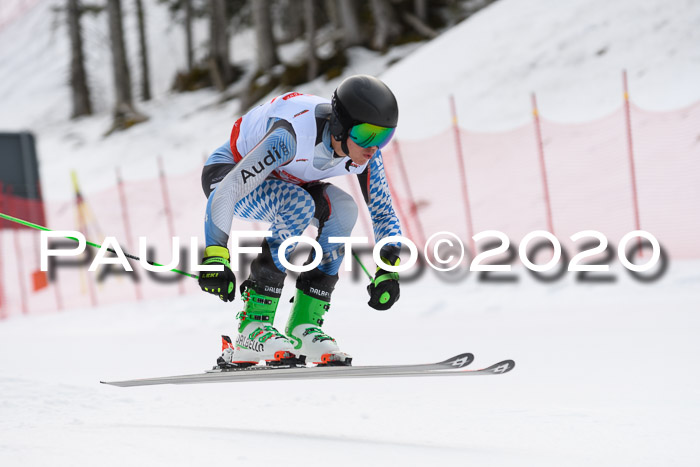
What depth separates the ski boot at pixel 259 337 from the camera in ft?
13.0

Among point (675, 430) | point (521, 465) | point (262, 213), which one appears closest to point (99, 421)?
point (262, 213)

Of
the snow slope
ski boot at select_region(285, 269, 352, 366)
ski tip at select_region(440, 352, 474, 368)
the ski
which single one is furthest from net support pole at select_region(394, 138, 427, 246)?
ski tip at select_region(440, 352, 474, 368)

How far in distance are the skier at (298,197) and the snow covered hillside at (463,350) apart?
49cm

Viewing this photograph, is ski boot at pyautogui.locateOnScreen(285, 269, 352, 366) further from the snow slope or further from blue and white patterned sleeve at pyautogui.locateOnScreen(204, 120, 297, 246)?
blue and white patterned sleeve at pyautogui.locateOnScreen(204, 120, 297, 246)

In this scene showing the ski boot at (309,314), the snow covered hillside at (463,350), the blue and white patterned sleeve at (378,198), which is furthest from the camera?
the ski boot at (309,314)

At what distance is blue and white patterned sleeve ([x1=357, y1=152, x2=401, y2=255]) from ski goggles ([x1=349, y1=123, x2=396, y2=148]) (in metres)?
0.37

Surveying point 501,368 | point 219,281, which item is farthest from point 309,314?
point 501,368

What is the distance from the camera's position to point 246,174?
356 cm

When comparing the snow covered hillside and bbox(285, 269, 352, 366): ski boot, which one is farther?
bbox(285, 269, 352, 366): ski boot

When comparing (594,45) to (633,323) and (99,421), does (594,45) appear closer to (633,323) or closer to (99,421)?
(633,323)

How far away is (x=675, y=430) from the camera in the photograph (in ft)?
11.9

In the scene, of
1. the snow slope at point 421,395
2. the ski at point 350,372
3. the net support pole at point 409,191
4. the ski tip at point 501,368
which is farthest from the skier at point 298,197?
the net support pole at point 409,191

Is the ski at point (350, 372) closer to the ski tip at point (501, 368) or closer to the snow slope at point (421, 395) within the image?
the ski tip at point (501, 368)

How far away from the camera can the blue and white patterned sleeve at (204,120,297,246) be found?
139 inches
